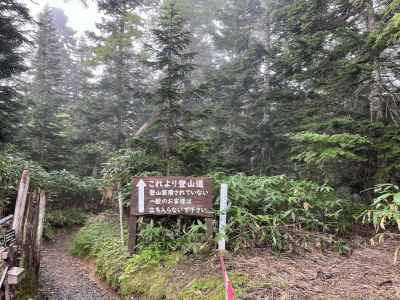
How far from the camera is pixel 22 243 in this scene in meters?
4.04

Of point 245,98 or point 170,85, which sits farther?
point 245,98

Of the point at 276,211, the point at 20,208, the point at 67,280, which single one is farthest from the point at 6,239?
the point at 276,211

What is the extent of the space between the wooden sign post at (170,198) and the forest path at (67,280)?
1515 millimetres

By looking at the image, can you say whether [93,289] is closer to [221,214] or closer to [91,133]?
[221,214]

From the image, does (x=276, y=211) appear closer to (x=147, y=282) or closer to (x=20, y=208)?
(x=147, y=282)

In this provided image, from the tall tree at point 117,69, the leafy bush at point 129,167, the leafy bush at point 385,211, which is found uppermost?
the tall tree at point 117,69

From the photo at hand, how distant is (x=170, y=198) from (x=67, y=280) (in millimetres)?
2646

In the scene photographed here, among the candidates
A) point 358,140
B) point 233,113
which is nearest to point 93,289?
point 358,140

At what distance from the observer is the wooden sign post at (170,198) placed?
5.00 meters

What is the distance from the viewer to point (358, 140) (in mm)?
5598

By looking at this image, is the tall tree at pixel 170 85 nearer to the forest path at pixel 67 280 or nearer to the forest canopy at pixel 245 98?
the forest canopy at pixel 245 98

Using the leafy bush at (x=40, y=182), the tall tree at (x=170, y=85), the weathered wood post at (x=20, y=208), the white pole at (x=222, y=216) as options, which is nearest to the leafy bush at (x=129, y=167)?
the tall tree at (x=170, y=85)

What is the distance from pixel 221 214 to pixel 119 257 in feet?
7.11

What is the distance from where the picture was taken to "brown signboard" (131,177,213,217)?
4996mm
